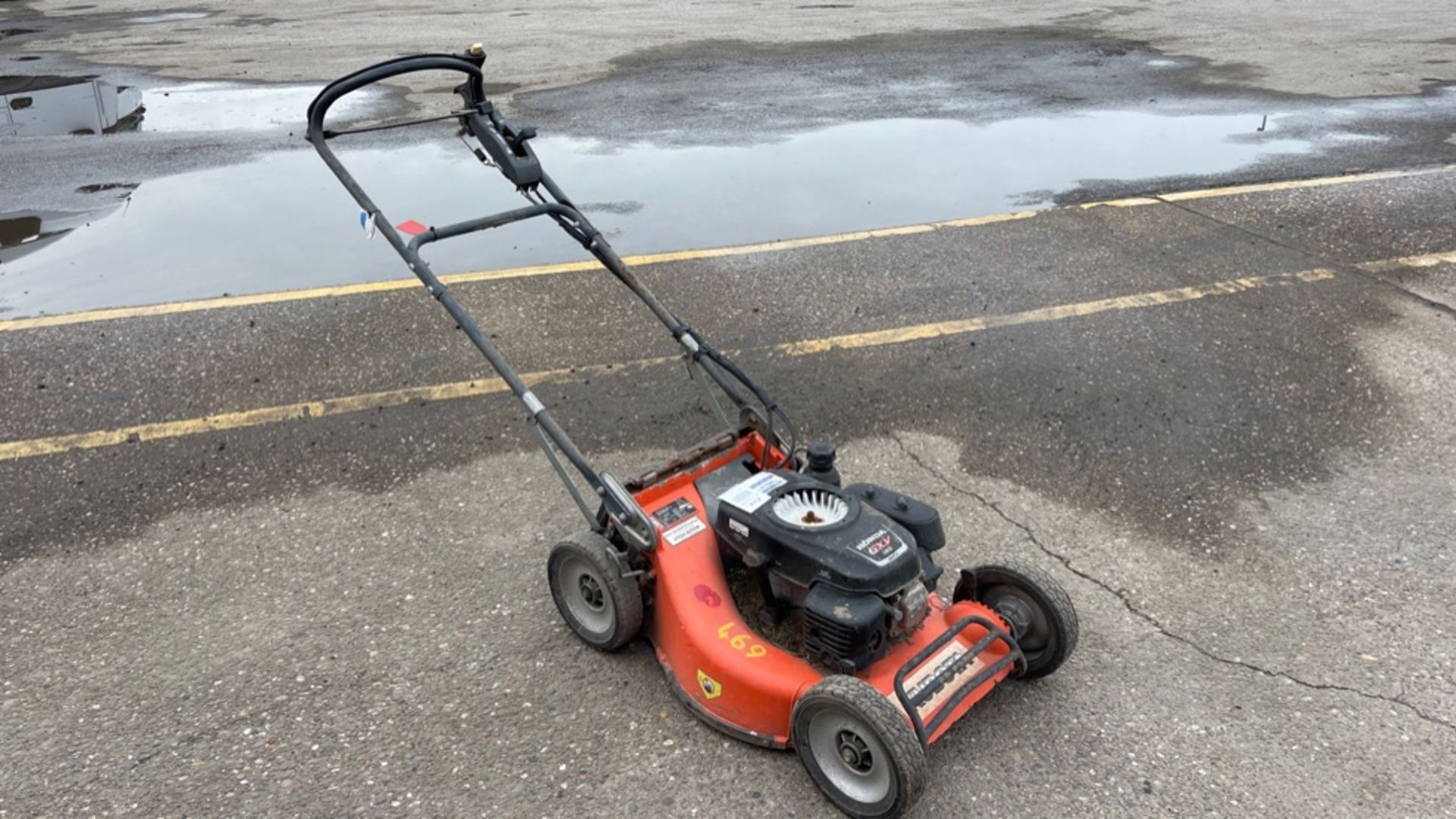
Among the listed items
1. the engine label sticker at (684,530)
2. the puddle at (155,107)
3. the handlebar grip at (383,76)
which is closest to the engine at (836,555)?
the engine label sticker at (684,530)

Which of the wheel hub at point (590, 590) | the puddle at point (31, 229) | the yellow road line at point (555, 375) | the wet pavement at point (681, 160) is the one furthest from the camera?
the puddle at point (31, 229)

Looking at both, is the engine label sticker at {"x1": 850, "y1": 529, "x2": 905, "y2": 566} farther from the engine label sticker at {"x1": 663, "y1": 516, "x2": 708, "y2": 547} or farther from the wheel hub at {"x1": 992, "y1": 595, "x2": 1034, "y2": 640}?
the engine label sticker at {"x1": 663, "y1": 516, "x2": 708, "y2": 547}

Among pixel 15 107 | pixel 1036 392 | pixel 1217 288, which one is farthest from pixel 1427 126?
pixel 15 107

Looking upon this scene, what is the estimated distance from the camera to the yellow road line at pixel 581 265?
17.3 ft

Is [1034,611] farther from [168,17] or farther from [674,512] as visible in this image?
[168,17]

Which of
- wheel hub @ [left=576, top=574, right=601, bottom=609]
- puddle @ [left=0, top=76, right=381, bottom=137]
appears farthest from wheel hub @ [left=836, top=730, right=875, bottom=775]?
puddle @ [left=0, top=76, right=381, bottom=137]

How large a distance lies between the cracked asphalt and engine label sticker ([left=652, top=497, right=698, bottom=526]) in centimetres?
42

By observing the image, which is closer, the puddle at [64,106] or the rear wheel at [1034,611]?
the rear wheel at [1034,611]

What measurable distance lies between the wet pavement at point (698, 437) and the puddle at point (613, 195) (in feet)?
0.15

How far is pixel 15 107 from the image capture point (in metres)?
10.0

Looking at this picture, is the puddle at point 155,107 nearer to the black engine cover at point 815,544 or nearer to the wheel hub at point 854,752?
the black engine cover at point 815,544

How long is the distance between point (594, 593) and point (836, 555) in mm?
853

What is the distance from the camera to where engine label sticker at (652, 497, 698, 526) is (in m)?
2.93

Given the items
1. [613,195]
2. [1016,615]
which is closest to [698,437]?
[1016,615]
